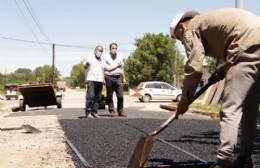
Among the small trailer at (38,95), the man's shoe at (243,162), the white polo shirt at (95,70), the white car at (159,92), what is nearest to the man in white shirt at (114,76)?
the white polo shirt at (95,70)

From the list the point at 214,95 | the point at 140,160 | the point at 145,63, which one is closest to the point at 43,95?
the point at 214,95

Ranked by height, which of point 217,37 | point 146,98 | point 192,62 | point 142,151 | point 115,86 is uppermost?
point 217,37

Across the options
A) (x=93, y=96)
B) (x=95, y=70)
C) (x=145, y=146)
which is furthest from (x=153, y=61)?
(x=145, y=146)

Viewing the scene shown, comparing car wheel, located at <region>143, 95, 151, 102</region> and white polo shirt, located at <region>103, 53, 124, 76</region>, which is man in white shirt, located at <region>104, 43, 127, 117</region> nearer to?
white polo shirt, located at <region>103, 53, 124, 76</region>

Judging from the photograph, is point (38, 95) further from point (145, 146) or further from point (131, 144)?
point (145, 146)

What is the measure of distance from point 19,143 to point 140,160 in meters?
3.66

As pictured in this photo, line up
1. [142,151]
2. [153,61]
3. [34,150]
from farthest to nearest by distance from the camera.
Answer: [153,61]
[34,150]
[142,151]

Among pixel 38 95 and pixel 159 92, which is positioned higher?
pixel 38 95

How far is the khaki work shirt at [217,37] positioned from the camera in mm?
3895

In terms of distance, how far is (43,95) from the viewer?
62.3 ft

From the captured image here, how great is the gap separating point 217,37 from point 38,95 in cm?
1561

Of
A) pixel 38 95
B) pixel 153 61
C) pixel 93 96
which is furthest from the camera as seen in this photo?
pixel 153 61

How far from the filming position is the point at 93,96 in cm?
1153

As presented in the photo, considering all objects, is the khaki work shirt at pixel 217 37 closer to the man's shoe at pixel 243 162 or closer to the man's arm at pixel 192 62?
the man's arm at pixel 192 62
